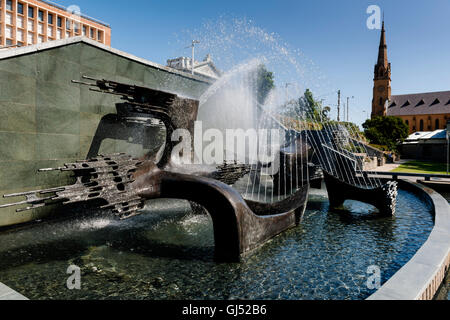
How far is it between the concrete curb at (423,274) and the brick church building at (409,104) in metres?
88.0

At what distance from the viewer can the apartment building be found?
5225 cm

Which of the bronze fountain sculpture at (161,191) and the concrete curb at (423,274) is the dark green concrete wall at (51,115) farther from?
the concrete curb at (423,274)

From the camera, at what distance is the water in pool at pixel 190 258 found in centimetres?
419

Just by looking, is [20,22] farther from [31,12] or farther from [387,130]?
[387,130]

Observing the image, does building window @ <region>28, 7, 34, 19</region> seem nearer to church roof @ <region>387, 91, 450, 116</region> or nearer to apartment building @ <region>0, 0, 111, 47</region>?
apartment building @ <region>0, 0, 111, 47</region>

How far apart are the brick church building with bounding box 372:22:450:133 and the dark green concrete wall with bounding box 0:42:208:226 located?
88.9 meters

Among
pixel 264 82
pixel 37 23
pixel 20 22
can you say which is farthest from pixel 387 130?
pixel 20 22

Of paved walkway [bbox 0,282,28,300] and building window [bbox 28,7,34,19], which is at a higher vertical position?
building window [bbox 28,7,34,19]

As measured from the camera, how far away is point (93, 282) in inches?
172

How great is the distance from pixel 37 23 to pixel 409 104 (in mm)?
97707

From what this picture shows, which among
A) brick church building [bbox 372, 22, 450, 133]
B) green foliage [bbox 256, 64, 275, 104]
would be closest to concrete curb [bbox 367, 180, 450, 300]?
green foliage [bbox 256, 64, 275, 104]

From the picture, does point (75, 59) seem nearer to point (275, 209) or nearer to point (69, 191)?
point (69, 191)
